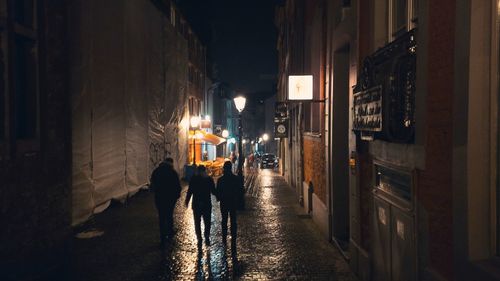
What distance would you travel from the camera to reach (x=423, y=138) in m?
5.43

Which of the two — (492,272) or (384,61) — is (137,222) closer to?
(384,61)

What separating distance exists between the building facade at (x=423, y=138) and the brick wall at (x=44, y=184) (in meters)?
5.23

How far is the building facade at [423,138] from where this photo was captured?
425 centimetres

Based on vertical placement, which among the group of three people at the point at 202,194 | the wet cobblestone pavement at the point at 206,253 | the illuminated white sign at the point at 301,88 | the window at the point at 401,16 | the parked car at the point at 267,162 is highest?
the window at the point at 401,16

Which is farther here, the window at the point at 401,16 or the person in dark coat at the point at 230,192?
the person in dark coat at the point at 230,192

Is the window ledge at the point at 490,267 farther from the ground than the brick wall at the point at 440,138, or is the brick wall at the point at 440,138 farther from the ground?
the brick wall at the point at 440,138

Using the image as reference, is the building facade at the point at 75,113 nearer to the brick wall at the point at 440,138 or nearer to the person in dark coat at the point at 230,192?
the person in dark coat at the point at 230,192

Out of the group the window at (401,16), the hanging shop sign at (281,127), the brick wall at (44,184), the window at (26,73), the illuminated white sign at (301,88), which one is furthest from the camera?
the hanging shop sign at (281,127)

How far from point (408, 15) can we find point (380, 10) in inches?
42.2

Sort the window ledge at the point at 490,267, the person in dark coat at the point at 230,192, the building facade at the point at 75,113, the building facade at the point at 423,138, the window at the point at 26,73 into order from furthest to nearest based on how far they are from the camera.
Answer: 1. the person in dark coat at the point at 230,192
2. the window at the point at 26,73
3. the building facade at the point at 75,113
4. the building facade at the point at 423,138
5. the window ledge at the point at 490,267

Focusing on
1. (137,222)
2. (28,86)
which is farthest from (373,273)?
(137,222)

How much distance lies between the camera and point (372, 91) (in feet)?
22.5

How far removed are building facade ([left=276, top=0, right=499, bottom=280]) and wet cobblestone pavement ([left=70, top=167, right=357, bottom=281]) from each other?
944 mm

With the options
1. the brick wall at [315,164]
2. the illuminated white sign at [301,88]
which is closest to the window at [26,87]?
the brick wall at [315,164]
